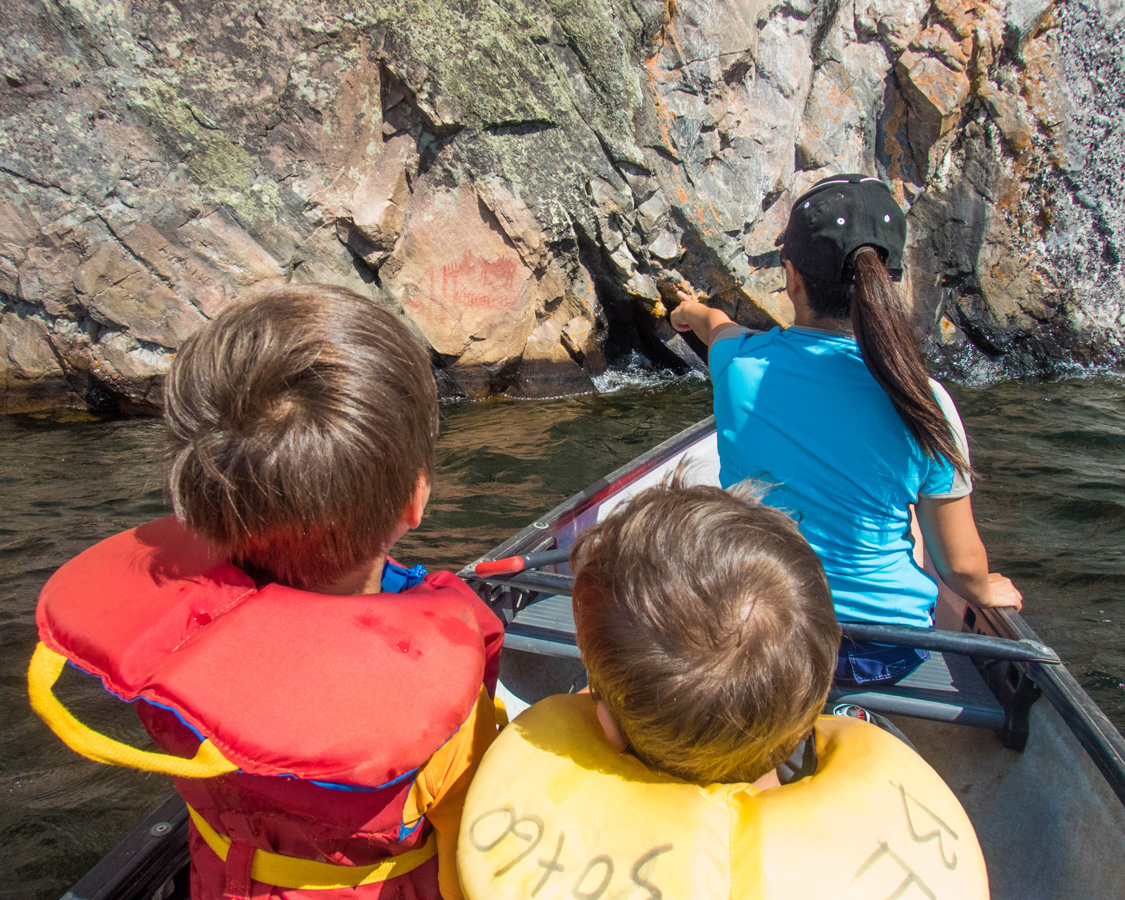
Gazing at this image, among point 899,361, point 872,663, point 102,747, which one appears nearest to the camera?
point 102,747

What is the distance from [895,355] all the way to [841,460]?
0.24 m

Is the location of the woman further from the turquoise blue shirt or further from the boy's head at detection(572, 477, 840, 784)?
the boy's head at detection(572, 477, 840, 784)

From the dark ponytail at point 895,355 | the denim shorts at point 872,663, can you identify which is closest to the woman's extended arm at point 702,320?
the dark ponytail at point 895,355

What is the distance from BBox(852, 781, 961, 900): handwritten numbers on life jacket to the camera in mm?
769

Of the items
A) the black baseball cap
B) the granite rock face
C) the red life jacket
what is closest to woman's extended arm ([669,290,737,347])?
the black baseball cap

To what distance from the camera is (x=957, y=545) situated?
1.49m

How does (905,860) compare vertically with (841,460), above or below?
below

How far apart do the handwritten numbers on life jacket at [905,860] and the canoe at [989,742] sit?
0.50 meters

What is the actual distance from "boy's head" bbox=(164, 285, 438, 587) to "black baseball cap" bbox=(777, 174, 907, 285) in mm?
973

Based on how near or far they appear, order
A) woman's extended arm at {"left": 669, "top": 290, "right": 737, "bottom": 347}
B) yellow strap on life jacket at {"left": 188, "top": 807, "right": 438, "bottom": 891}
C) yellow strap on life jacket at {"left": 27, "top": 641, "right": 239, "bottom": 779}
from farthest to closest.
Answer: woman's extended arm at {"left": 669, "top": 290, "right": 737, "bottom": 347} → yellow strap on life jacket at {"left": 188, "top": 807, "right": 438, "bottom": 891} → yellow strap on life jacket at {"left": 27, "top": 641, "right": 239, "bottom": 779}

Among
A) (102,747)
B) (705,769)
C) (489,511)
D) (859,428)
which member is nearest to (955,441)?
(859,428)

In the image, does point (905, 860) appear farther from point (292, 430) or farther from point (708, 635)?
point (292, 430)

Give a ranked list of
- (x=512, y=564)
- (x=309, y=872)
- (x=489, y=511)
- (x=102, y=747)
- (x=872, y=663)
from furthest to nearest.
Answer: (x=489, y=511)
(x=512, y=564)
(x=872, y=663)
(x=309, y=872)
(x=102, y=747)

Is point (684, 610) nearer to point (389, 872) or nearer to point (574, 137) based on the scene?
point (389, 872)
